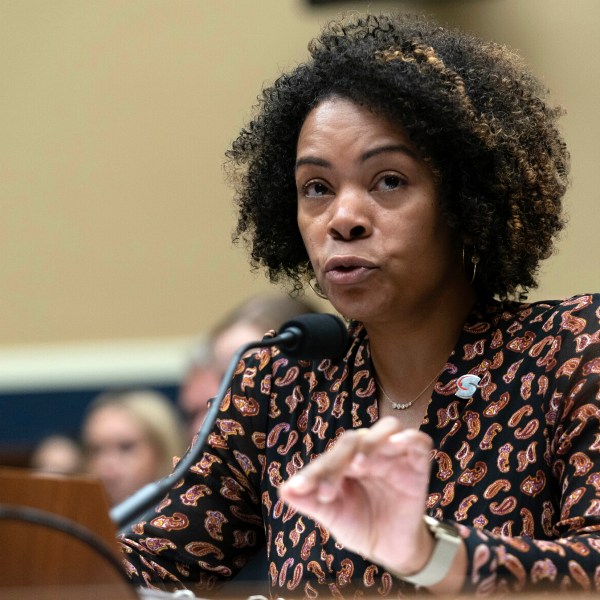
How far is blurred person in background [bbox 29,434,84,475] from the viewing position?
14.2 feet

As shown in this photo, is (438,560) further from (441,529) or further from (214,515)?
(214,515)

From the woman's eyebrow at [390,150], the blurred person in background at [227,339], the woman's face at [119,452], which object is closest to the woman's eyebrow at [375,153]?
A: the woman's eyebrow at [390,150]

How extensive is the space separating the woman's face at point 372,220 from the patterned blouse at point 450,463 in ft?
0.54

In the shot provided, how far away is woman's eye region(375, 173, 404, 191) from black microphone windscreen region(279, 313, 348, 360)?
0.30 meters

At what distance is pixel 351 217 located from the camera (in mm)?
2203

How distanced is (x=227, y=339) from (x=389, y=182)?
1.55 meters

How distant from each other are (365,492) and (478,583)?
197 mm

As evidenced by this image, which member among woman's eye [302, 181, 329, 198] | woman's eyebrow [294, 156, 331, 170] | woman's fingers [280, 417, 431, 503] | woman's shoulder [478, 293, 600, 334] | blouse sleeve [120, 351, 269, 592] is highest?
woman's eyebrow [294, 156, 331, 170]

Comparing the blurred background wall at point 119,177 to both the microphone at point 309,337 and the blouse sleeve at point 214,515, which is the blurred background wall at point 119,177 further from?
the microphone at point 309,337

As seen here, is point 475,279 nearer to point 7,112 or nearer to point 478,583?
point 478,583

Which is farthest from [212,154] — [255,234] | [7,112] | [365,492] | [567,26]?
[365,492]

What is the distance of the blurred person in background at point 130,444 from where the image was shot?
4.29 m

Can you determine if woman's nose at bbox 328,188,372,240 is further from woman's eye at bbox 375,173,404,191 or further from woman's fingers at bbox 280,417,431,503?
woman's fingers at bbox 280,417,431,503

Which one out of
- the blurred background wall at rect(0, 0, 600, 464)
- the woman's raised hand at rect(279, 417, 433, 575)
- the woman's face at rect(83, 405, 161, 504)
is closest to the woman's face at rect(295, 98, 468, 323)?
the woman's raised hand at rect(279, 417, 433, 575)
